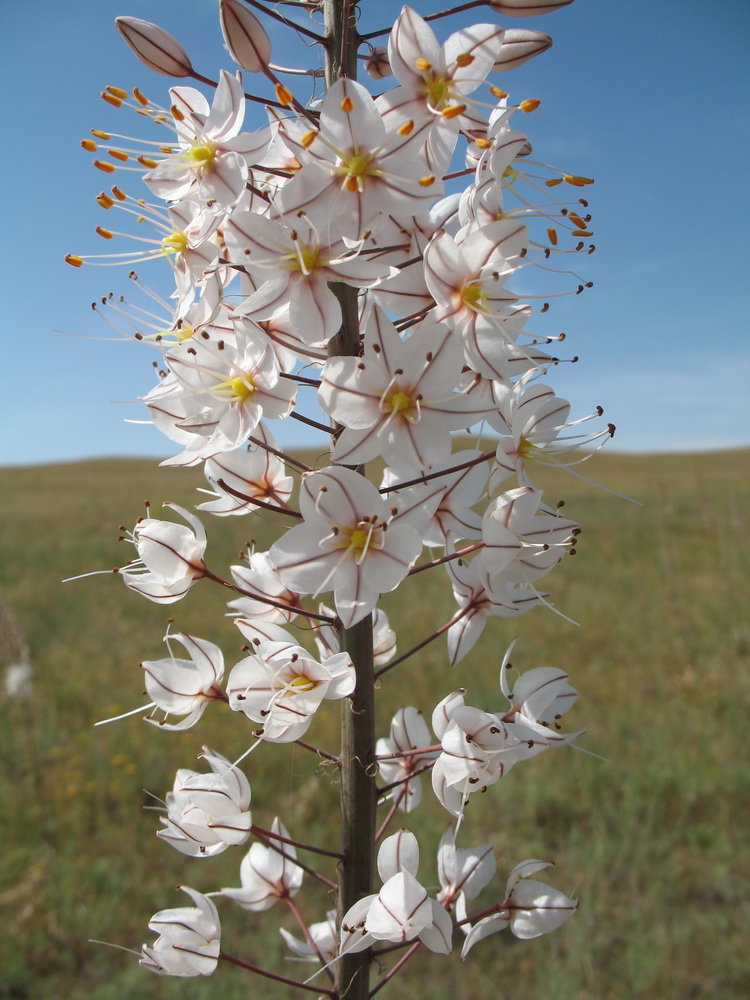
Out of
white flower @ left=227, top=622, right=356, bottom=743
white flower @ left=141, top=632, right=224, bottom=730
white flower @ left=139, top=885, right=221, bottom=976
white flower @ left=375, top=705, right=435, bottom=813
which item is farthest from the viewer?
white flower @ left=375, top=705, right=435, bottom=813

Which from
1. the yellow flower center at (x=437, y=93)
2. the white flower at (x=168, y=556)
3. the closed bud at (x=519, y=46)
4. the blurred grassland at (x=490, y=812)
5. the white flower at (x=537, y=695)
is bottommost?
the blurred grassland at (x=490, y=812)

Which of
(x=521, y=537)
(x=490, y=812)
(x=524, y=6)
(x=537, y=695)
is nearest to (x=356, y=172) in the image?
(x=524, y=6)

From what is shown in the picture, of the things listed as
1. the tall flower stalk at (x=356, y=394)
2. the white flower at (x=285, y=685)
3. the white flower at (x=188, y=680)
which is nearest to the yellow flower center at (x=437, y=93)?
the tall flower stalk at (x=356, y=394)

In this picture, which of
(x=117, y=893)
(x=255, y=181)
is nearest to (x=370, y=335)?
(x=255, y=181)

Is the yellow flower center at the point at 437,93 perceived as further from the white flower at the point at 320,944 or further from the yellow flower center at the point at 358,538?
the white flower at the point at 320,944

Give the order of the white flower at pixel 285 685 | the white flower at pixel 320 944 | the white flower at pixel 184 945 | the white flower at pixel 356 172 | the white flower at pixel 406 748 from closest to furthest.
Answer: the white flower at pixel 356 172 < the white flower at pixel 285 685 < the white flower at pixel 184 945 < the white flower at pixel 320 944 < the white flower at pixel 406 748

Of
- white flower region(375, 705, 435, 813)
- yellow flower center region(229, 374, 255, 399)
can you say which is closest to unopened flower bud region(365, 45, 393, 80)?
yellow flower center region(229, 374, 255, 399)

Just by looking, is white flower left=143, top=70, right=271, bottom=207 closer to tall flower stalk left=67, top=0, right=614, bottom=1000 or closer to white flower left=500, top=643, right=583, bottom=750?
tall flower stalk left=67, top=0, right=614, bottom=1000
